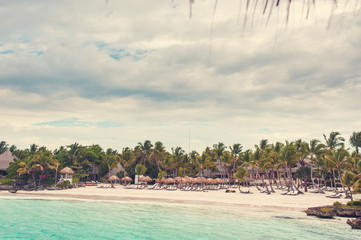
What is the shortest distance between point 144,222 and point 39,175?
94.4 feet

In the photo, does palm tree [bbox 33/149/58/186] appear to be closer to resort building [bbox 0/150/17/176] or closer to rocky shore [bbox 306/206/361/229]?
resort building [bbox 0/150/17/176]

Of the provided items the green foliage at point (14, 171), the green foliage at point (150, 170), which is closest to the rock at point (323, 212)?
the green foliage at point (14, 171)

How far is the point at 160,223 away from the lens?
851 inches

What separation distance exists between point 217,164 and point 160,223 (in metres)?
37.2

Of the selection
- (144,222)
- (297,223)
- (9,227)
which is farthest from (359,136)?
(9,227)

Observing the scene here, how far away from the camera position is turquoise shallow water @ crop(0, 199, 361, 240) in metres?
18.2

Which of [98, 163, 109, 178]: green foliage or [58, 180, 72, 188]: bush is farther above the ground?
[98, 163, 109, 178]: green foliage

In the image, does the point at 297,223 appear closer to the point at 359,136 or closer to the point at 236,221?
the point at 236,221

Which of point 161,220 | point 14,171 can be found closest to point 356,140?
point 161,220

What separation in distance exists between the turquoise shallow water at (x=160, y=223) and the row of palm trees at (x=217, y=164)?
15880 millimetres

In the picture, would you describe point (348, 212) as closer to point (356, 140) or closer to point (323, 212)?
point (323, 212)

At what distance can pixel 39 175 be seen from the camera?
43.0 metres

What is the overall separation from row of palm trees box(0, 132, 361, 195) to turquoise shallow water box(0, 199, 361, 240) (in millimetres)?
15880

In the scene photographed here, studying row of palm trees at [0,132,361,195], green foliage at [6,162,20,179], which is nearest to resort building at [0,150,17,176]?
row of palm trees at [0,132,361,195]
